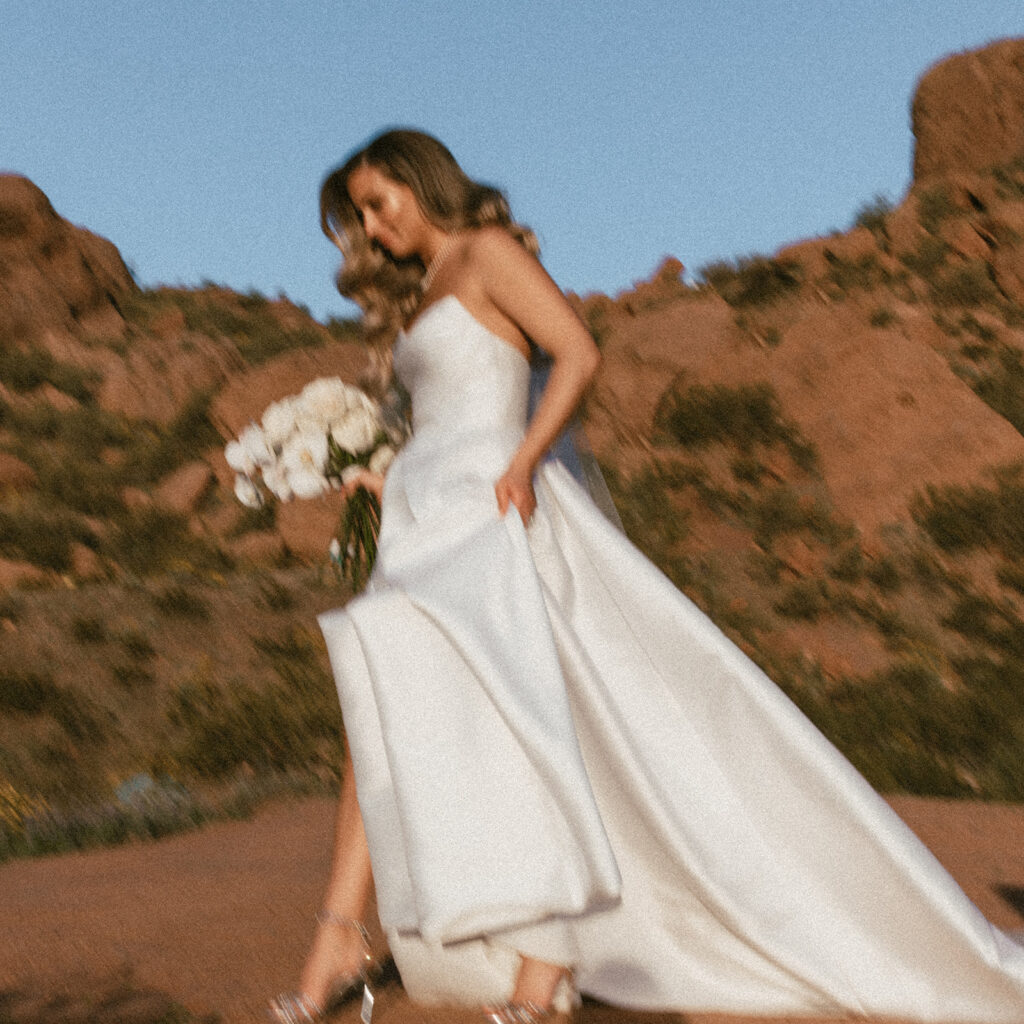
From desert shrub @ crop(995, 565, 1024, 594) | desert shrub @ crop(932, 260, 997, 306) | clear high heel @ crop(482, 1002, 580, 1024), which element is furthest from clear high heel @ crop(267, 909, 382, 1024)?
desert shrub @ crop(932, 260, 997, 306)

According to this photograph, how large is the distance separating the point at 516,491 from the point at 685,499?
9.63 meters

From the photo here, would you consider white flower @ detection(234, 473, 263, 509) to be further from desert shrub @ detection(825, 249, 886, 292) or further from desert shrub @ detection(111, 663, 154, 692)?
desert shrub @ detection(825, 249, 886, 292)

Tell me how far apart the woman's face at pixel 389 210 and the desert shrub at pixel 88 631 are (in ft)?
19.7

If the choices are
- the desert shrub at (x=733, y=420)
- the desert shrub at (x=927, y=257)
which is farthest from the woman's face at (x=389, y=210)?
the desert shrub at (x=927, y=257)

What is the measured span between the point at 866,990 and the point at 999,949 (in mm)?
293

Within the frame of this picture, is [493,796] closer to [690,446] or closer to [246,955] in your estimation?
[246,955]

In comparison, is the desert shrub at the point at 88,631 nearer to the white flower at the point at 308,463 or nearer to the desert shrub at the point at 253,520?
the desert shrub at the point at 253,520

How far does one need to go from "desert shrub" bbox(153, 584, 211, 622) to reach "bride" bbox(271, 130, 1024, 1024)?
244 inches

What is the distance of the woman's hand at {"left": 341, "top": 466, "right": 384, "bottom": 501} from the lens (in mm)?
2961

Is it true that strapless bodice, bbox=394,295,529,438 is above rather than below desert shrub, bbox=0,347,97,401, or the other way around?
below

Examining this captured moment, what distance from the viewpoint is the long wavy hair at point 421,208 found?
273 centimetres

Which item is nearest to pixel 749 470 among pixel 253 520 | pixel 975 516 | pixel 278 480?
A: pixel 975 516

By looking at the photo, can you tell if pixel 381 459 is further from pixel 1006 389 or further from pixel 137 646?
pixel 1006 389

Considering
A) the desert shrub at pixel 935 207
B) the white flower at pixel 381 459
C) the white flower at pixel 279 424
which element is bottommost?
the white flower at pixel 381 459
